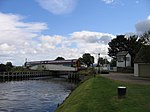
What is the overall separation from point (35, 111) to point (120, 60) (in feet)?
256

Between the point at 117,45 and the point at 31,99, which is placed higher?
the point at 117,45

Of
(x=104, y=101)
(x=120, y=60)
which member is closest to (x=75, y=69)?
(x=120, y=60)

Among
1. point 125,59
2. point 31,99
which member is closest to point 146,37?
point 31,99

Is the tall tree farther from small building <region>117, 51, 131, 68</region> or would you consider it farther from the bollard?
the bollard

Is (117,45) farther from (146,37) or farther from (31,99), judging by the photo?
(31,99)

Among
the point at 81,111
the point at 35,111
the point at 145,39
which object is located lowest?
the point at 35,111

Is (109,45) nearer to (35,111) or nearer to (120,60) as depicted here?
(120,60)

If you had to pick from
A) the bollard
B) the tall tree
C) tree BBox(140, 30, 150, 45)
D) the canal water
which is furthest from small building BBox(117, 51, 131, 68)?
the bollard

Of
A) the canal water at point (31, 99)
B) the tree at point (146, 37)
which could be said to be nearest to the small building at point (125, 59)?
the canal water at point (31, 99)

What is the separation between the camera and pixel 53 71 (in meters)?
119

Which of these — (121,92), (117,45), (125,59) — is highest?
(117,45)

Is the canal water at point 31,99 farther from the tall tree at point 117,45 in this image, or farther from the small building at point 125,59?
the tall tree at point 117,45

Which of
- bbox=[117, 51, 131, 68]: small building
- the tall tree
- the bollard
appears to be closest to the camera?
the bollard

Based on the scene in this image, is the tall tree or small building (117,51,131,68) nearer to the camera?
small building (117,51,131,68)
